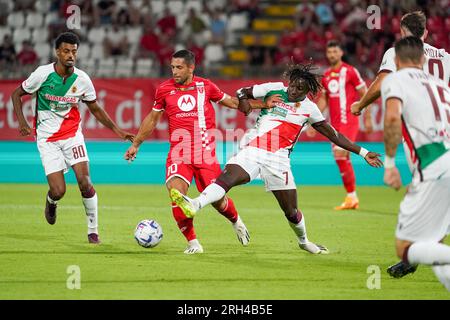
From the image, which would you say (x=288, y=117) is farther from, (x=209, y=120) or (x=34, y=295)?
(x=34, y=295)

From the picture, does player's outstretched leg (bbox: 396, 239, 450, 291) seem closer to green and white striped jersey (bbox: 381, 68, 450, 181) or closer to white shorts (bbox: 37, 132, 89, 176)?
green and white striped jersey (bbox: 381, 68, 450, 181)

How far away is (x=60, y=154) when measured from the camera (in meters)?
10.3

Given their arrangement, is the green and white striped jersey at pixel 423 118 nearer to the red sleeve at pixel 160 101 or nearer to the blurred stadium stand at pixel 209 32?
the red sleeve at pixel 160 101

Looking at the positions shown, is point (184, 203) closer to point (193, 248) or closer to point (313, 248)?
point (193, 248)

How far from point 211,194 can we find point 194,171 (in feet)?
3.00

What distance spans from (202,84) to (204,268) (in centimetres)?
224

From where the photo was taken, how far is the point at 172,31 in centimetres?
2473

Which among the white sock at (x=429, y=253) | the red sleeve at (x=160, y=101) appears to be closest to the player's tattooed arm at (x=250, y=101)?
the red sleeve at (x=160, y=101)

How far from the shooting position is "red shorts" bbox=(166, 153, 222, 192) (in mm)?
9508

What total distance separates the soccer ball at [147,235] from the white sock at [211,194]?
101 cm

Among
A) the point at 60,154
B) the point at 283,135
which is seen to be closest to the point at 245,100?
the point at 283,135

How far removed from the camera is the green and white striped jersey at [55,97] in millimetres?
10195

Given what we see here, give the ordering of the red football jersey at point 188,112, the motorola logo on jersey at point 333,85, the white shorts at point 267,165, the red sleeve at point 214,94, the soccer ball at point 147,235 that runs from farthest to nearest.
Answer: the motorola logo on jersey at point 333,85 → the red sleeve at point 214,94 → the red football jersey at point 188,112 → the soccer ball at point 147,235 → the white shorts at point 267,165
